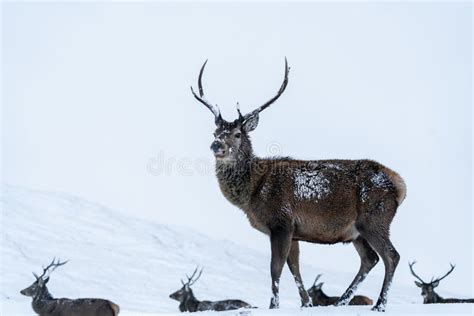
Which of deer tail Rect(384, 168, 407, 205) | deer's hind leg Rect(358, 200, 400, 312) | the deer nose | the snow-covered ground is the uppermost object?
the deer nose

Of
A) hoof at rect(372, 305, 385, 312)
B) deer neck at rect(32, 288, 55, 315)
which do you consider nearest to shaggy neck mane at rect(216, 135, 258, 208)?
hoof at rect(372, 305, 385, 312)

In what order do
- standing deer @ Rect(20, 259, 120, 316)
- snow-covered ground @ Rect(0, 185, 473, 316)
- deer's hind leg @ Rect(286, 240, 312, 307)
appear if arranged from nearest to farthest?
deer's hind leg @ Rect(286, 240, 312, 307), standing deer @ Rect(20, 259, 120, 316), snow-covered ground @ Rect(0, 185, 473, 316)

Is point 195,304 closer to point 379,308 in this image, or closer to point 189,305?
point 189,305

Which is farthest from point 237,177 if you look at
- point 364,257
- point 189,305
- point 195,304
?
point 189,305

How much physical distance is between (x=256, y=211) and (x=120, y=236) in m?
30.8

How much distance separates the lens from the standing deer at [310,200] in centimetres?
1039

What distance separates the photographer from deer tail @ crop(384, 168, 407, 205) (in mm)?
10609

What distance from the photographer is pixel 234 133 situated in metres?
11.2

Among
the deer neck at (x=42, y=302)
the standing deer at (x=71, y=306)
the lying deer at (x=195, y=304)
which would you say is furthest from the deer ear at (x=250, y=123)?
the lying deer at (x=195, y=304)

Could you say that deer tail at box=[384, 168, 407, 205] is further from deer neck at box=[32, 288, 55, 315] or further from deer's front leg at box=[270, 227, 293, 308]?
deer neck at box=[32, 288, 55, 315]

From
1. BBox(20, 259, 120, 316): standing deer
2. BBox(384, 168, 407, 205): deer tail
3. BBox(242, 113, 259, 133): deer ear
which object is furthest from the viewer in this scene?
BBox(20, 259, 120, 316): standing deer

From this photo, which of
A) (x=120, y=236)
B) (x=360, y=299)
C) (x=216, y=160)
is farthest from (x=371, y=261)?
(x=120, y=236)

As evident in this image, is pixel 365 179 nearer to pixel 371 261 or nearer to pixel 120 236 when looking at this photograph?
pixel 371 261

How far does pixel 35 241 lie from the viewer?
37000 mm
